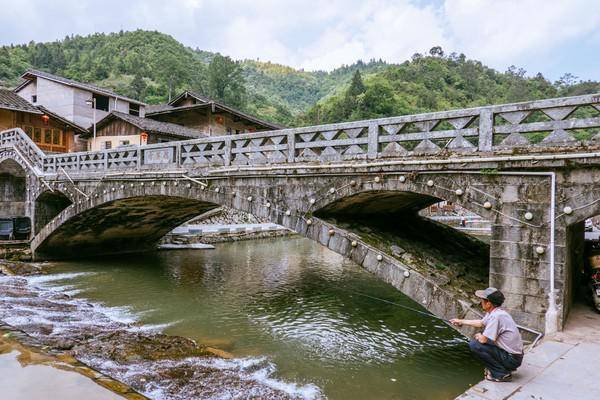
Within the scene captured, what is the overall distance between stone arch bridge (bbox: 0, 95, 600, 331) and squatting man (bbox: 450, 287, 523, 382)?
5.64 feet

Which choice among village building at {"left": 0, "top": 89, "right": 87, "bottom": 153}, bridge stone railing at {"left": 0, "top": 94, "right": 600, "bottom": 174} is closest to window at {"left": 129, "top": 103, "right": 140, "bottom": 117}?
village building at {"left": 0, "top": 89, "right": 87, "bottom": 153}

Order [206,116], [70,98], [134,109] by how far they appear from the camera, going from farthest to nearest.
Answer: [134,109], [206,116], [70,98]

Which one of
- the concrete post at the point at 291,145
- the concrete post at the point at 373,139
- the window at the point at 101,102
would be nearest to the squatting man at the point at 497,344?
the concrete post at the point at 373,139

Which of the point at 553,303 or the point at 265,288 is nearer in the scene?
the point at 553,303

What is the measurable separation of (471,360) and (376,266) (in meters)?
3.66

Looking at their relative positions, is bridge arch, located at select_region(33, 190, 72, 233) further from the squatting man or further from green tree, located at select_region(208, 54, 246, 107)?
green tree, located at select_region(208, 54, 246, 107)

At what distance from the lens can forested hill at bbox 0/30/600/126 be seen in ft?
234

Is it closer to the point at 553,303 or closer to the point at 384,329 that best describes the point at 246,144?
the point at 384,329

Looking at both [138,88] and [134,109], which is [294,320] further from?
[138,88]

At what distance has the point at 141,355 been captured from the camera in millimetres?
9609

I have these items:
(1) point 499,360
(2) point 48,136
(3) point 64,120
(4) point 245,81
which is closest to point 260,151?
(1) point 499,360

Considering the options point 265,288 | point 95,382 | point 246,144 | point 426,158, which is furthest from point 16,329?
point 426,158

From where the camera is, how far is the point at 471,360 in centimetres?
1017

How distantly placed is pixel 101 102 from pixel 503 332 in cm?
4375
